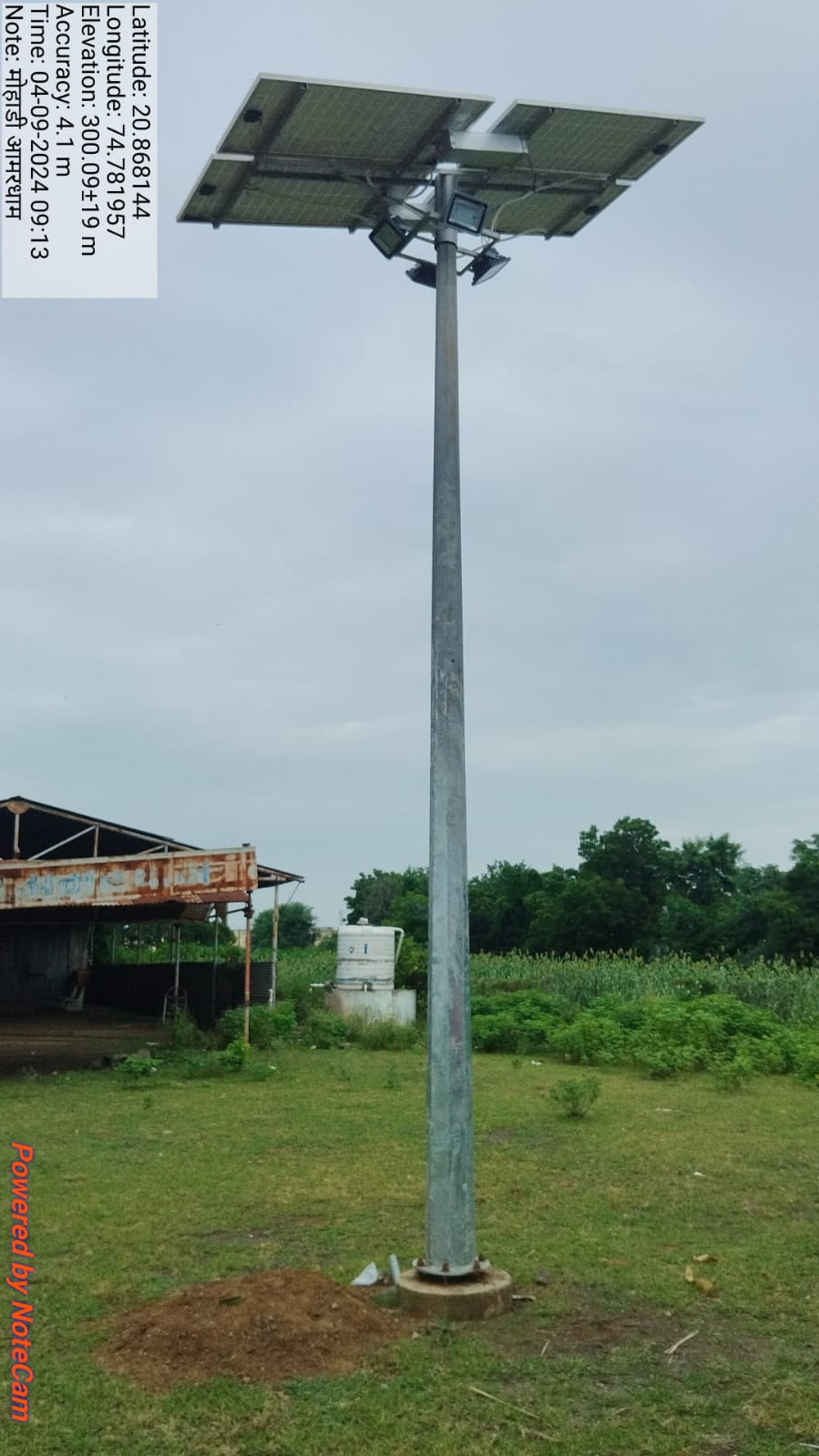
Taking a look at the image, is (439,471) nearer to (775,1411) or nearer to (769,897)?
(775,1411)

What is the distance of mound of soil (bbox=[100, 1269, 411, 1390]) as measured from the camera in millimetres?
5453

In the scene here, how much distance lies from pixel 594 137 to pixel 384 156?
1.18 meters

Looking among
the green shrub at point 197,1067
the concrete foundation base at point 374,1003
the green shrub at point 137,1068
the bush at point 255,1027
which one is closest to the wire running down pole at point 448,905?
the green shrub at point 137,1068

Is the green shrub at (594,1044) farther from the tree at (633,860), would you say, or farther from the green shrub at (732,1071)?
the tree at (633,860)

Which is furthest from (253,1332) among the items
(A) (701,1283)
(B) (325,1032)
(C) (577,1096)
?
(B) (325,1032)

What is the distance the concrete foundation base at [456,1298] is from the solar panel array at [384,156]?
5.77 meters

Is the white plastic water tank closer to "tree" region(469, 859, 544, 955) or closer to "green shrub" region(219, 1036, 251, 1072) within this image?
"green shrub" region(219, 1036, 251, 1072)

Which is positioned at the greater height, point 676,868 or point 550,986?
point 676,868

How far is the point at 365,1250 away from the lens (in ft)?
24.6

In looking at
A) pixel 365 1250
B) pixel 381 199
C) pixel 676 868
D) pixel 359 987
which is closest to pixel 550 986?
pixel 359 987

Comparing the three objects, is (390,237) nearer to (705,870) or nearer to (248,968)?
(248,968)

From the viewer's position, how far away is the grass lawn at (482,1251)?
4891 mm

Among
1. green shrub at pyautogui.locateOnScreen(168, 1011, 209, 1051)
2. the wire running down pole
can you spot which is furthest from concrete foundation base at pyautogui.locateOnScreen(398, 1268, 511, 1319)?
green shrub at pyautogui.locateOnScreen(168, 1011, 209, 1051)

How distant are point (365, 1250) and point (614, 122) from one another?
262 inches
